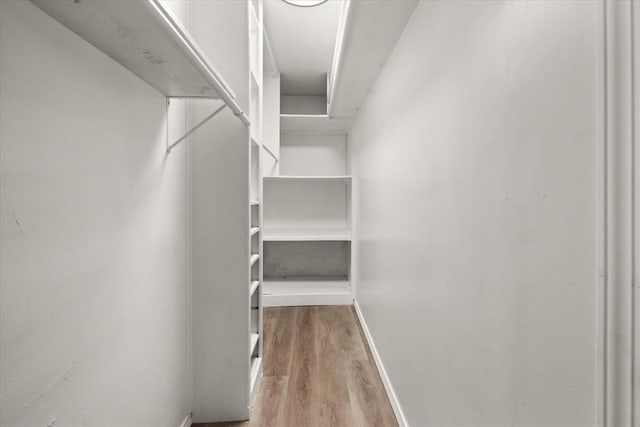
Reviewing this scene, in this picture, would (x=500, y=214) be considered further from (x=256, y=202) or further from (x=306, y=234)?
(x=306, y=234)

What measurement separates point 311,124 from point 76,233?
2814mm

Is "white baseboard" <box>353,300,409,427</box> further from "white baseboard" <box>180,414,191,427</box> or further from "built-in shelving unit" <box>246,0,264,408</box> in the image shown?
"white baseboard" <box>180,414,191,427</box>

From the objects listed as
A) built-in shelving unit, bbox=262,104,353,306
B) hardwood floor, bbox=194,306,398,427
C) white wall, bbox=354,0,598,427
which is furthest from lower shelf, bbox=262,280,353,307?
white wall, bbox=354,0,598,427

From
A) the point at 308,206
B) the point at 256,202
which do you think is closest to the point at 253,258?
the point at 256,202

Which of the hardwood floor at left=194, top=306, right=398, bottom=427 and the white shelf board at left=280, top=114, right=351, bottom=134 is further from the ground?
the white shelf board at left=280, top=114, right=351, bottom=134

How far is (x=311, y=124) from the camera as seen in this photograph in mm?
3303

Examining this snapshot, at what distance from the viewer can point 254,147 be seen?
1936 millimetres

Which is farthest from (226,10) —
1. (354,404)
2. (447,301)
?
(354,404)

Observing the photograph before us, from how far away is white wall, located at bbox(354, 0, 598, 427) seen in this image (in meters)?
0.52

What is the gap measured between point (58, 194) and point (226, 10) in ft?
4.10

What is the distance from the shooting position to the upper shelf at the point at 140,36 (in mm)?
599

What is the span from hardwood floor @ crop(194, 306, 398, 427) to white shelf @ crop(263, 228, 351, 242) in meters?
0.78

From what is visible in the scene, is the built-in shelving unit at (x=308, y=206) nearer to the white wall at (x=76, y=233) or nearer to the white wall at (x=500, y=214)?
the white wall at (x=500, y=214)

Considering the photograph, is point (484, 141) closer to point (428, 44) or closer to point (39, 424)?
point (428, 44)
